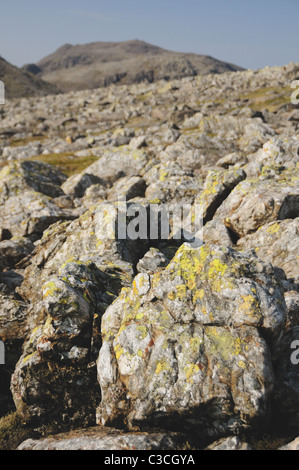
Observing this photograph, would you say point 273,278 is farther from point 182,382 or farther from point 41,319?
point 41,319

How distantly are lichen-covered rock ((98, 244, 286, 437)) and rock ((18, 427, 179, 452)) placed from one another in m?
0.43

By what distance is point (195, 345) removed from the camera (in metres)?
10.8

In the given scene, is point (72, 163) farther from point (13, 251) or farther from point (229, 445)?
point (229, 445)

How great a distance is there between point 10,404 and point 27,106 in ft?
633

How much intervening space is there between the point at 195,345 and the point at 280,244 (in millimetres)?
9367

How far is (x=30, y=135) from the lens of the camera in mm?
114875

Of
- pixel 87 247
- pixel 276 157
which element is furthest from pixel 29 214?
pixel 276 157

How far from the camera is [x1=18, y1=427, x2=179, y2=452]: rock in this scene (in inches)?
385

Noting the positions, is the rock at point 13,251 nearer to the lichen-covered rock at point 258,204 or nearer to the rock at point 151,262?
the rock at point 151,262

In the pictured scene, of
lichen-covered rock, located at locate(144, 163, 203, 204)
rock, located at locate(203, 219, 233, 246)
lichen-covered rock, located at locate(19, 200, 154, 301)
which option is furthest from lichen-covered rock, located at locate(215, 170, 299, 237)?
lichen-covered rock, located at locate(19, 200, 154, 301)

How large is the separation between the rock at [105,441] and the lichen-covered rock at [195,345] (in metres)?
0.43

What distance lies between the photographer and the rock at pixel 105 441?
977cm
